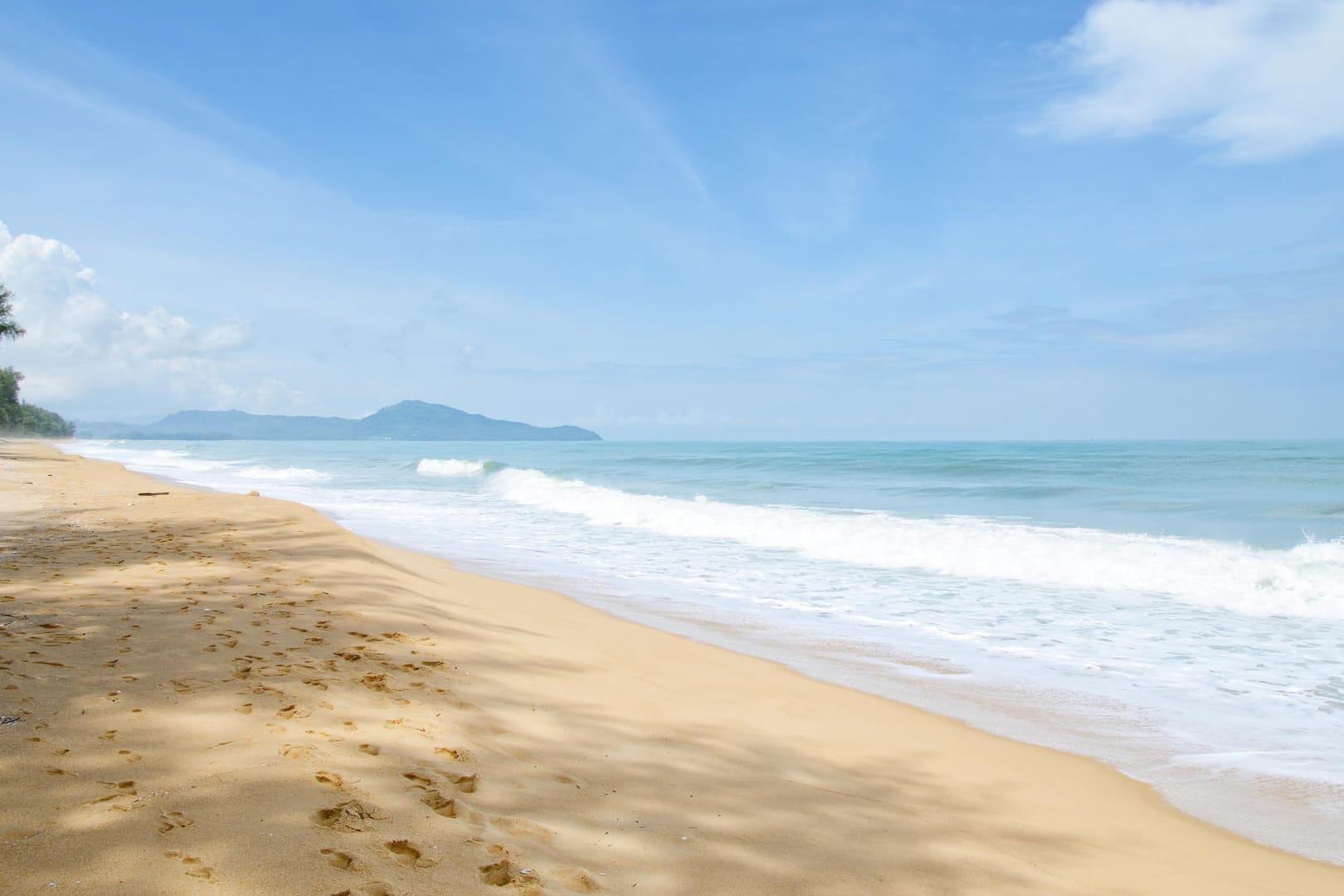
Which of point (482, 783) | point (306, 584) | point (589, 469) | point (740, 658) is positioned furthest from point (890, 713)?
point (589, 469)

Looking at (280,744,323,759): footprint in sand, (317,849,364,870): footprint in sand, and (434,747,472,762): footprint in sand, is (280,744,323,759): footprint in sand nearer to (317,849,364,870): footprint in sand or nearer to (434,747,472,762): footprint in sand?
(434,747,472,762): footprint in sand

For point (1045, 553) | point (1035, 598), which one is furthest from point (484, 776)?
→ point (1045, 553)

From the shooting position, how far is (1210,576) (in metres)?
11.1

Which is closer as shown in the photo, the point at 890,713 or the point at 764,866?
the point at 764,866

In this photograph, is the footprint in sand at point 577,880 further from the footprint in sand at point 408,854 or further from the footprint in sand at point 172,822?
the footprint in sand at point 172,822

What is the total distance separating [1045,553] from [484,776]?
12.1 metres

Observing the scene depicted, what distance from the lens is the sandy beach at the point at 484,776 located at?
8.65 ft

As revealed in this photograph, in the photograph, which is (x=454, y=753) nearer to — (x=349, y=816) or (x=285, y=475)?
(x=349, y=816)

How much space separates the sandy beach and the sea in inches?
30.6

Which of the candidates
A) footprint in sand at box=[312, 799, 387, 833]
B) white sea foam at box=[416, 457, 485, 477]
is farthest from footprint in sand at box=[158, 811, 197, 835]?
white sea foam at box=[416, 457, 485, 477]

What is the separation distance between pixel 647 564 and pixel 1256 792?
9.36m

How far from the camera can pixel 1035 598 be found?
10328 mm

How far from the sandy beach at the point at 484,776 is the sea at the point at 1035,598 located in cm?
78

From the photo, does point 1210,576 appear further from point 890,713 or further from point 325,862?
point 325,862
